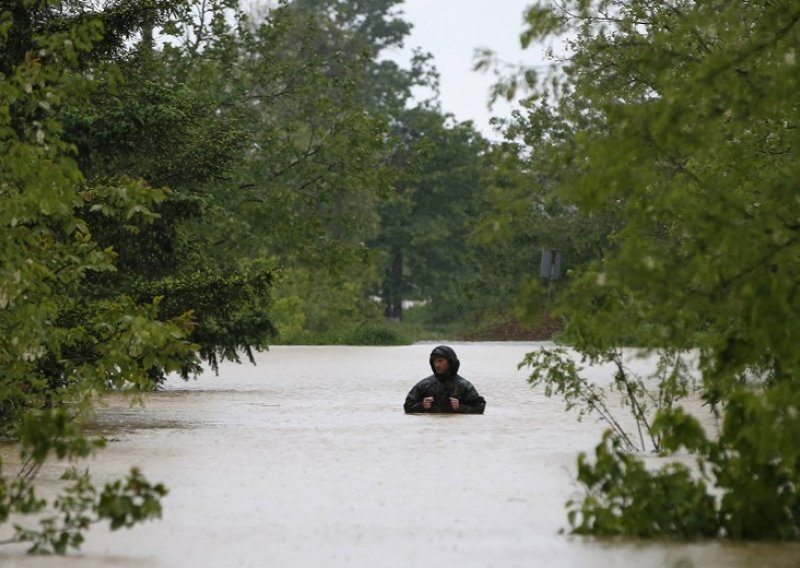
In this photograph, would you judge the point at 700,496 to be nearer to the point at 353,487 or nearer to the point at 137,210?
the point at 353,487

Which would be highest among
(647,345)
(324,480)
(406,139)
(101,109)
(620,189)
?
(406,139)

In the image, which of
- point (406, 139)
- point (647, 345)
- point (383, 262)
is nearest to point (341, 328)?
point (383, 262)

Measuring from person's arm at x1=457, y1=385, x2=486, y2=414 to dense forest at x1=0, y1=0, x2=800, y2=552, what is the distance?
6.84 ft

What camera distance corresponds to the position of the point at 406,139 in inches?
3071

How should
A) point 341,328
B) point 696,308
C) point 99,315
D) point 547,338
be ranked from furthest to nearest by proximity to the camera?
1. point 547,338
2. point 341,328
3. point 99,315
4. point 696,308

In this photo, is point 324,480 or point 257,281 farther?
point 257,281

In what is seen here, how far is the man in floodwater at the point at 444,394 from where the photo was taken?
21312mm

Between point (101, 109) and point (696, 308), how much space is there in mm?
13363

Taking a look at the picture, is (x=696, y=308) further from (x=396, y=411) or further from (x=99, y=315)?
(x=396, y=411)

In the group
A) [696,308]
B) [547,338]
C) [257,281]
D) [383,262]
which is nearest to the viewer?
[696,308]

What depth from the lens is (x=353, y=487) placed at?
12.5m

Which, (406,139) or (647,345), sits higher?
(406,139)

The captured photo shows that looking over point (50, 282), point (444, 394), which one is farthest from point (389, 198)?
point (50, 282)

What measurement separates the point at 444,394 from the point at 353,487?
29.8 feet
